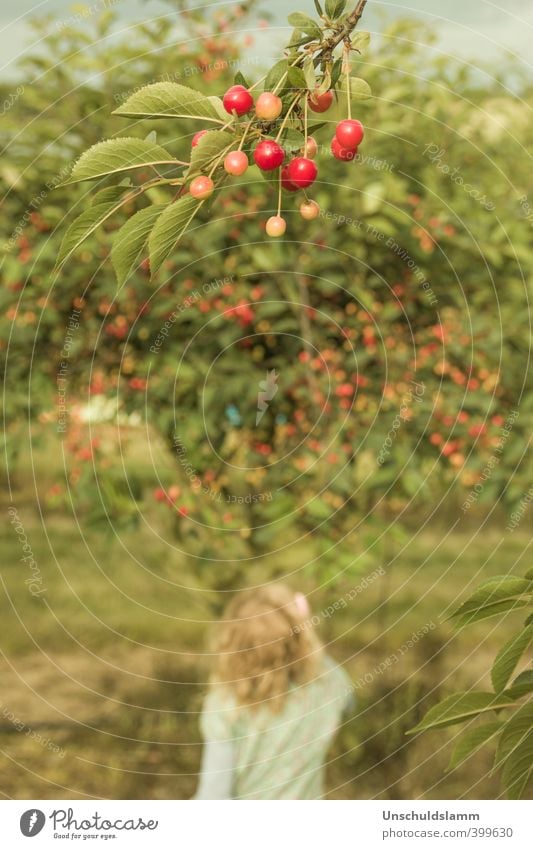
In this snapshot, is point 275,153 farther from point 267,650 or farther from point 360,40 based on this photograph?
point 267,650

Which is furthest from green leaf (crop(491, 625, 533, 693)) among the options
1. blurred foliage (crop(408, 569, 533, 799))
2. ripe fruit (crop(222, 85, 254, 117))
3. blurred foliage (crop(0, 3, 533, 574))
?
blurred foliage (crop(0, 3, 533, 574))

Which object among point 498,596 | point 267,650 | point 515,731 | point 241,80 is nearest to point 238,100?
point 241,80

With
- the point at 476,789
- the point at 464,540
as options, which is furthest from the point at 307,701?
the point at 464,540

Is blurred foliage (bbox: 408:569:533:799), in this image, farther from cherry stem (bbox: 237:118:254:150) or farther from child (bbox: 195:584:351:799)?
child (bbox: 195:584:351:799)

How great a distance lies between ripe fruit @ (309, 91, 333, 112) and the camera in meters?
0.92

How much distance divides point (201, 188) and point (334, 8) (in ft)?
0.78

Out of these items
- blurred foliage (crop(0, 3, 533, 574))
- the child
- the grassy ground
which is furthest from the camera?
the grassy ground

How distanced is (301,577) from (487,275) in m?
1.77

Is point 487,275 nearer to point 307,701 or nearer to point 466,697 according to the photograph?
point 307,701

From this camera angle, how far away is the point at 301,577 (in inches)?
169

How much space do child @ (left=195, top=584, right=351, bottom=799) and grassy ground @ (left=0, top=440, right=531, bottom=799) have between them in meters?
0.22

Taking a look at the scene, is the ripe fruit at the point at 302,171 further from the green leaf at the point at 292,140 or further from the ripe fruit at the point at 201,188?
the ripe fruit at the point at 201,188

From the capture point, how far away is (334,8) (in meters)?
0.92

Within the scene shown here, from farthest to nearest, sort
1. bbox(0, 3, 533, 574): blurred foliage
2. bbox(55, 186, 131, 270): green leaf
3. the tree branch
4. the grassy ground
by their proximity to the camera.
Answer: the grassy ground, bbox(0, 3, 533, 574): blurred foliage, the tree branch, bbox(55, 186, 131, 270): green leaf
